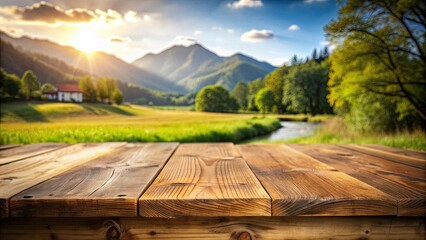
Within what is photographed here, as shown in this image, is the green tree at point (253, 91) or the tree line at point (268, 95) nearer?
the tree line at point (268, 95)

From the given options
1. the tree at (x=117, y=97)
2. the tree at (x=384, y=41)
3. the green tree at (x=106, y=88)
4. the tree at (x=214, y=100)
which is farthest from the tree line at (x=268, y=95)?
the green tree at (x=106, y=88)

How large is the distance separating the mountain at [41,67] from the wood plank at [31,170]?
2.99m

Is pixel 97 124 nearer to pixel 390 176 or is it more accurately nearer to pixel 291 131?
pixel 390 176

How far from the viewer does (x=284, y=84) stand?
8.74 metres

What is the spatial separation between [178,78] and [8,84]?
4066mm

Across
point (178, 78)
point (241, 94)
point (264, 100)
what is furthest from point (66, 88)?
point (264, 100)

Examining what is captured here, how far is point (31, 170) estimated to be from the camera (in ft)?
4.02

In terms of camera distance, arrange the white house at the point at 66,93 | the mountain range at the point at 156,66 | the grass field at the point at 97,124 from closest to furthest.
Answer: the grass field at the point at 97,124
the white house at the point at 66,93
the mountain range at the point at 156,66

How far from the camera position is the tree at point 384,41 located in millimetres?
4590

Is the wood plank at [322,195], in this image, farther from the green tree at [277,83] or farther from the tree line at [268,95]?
the green tree at [277,83]

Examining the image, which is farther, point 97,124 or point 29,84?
point 97,124

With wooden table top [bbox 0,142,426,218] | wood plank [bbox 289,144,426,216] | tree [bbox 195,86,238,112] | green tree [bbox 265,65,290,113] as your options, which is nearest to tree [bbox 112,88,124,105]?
tree [bbox 195,86,238,112]

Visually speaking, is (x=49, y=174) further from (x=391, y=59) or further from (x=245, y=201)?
(x=391, y=59)

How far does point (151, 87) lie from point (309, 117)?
694 cm
